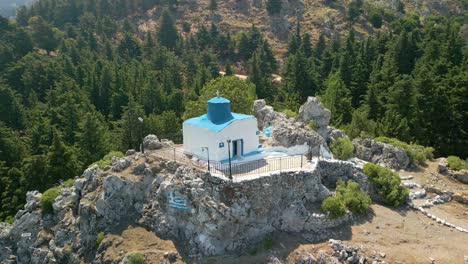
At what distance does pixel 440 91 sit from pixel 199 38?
53869 millimetres

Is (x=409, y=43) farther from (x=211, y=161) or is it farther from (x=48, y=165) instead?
(x=48, y=165)

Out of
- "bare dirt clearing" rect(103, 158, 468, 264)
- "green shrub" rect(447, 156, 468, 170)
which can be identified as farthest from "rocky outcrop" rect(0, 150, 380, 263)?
"green shrub" rect(447, 156, 468, 170)

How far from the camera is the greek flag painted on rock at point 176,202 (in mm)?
26578

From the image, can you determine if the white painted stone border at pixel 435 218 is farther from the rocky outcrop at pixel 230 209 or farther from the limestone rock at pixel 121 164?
the limestone rock at pixel 121 164

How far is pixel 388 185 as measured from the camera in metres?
30.6

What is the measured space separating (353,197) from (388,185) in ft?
12.6

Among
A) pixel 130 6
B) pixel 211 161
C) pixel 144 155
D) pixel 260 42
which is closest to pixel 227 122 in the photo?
pixel 211 161

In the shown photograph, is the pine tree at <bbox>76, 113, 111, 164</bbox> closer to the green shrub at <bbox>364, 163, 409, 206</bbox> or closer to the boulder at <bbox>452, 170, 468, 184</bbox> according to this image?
the green shrub at <bbox>364, 163, 409, 206</bbox>

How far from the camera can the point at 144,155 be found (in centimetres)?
3081

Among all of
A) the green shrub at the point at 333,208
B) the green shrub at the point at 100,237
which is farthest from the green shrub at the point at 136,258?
the green shrub at the point at 333,208

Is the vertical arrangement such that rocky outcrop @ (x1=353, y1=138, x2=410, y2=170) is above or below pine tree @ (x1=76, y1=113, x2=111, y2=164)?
above

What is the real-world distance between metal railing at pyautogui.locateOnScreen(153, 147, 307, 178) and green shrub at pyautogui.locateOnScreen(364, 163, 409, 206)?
5142mm

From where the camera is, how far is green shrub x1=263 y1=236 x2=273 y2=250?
2567 cm

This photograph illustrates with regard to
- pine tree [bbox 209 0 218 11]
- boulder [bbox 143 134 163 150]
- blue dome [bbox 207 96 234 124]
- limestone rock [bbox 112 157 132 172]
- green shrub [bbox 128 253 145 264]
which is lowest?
green shrub [bbox 128 253 145 264]
